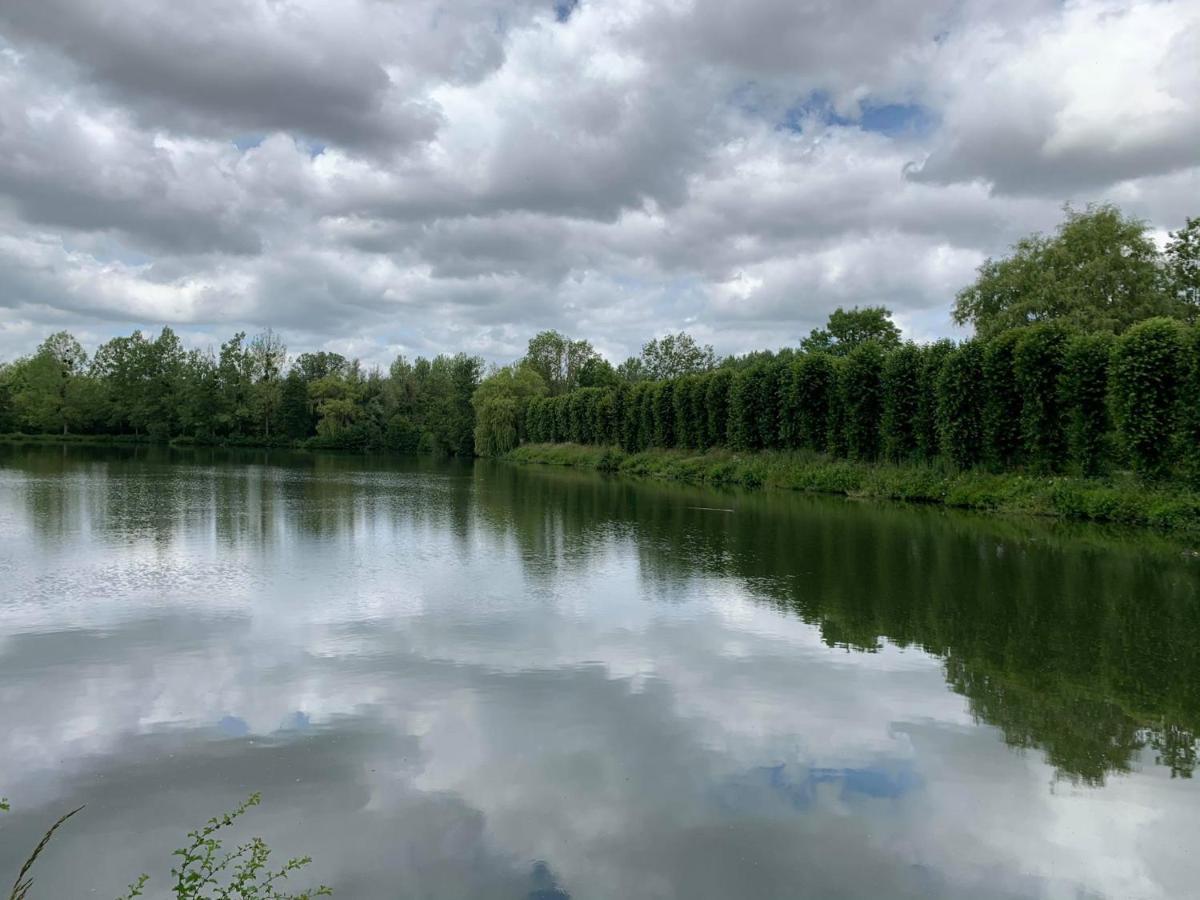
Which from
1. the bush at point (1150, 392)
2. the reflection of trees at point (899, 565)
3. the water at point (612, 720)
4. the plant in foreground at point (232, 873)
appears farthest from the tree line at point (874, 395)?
the plant in foreground at point (232, 873)

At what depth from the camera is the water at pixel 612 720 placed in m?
5.64

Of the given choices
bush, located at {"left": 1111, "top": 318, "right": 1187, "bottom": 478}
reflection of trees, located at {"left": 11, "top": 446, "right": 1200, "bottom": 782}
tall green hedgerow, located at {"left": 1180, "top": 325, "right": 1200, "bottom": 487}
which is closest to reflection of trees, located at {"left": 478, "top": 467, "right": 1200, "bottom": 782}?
reflection of trees, located at {"left": 11, "top": 446, "right": 1200, "bottom": 782}

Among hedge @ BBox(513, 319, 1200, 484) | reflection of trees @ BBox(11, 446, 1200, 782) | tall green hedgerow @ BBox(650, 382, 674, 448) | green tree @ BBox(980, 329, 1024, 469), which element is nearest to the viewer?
reflection of trees @ BBox(11, 446, 1200, 782)

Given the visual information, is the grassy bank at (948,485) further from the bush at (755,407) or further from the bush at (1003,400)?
the bush at (1003,400)

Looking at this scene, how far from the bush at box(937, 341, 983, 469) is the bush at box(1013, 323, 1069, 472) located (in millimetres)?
2376

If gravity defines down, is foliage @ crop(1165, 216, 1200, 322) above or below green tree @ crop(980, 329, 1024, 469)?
above

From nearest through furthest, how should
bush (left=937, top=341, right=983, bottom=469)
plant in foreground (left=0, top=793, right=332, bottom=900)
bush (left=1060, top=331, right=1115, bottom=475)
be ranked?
plant in foreground (left=0, top=793, right=332, bottom=900) → bush (left=1060, top=331, right=1115, bottom=475) → bush (left=937, top=341, right=983, bottom=469)

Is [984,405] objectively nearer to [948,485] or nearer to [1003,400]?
[1003,400]

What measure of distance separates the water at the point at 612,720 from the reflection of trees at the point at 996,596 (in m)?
0.08

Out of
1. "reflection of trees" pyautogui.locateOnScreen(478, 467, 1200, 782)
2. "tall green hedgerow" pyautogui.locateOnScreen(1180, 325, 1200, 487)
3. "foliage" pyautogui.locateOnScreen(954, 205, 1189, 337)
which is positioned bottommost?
"reflection of trees" pyautogui.locateOnScreen(478, 467, 1200, 782)

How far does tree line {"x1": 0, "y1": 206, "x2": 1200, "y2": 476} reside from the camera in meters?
28.2

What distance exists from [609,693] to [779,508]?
23.6 meters

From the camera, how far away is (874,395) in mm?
39031

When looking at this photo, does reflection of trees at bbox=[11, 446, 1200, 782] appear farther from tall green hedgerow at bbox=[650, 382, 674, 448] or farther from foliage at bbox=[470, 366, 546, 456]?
foliage at bbox=[470, 366, 546, 456]
